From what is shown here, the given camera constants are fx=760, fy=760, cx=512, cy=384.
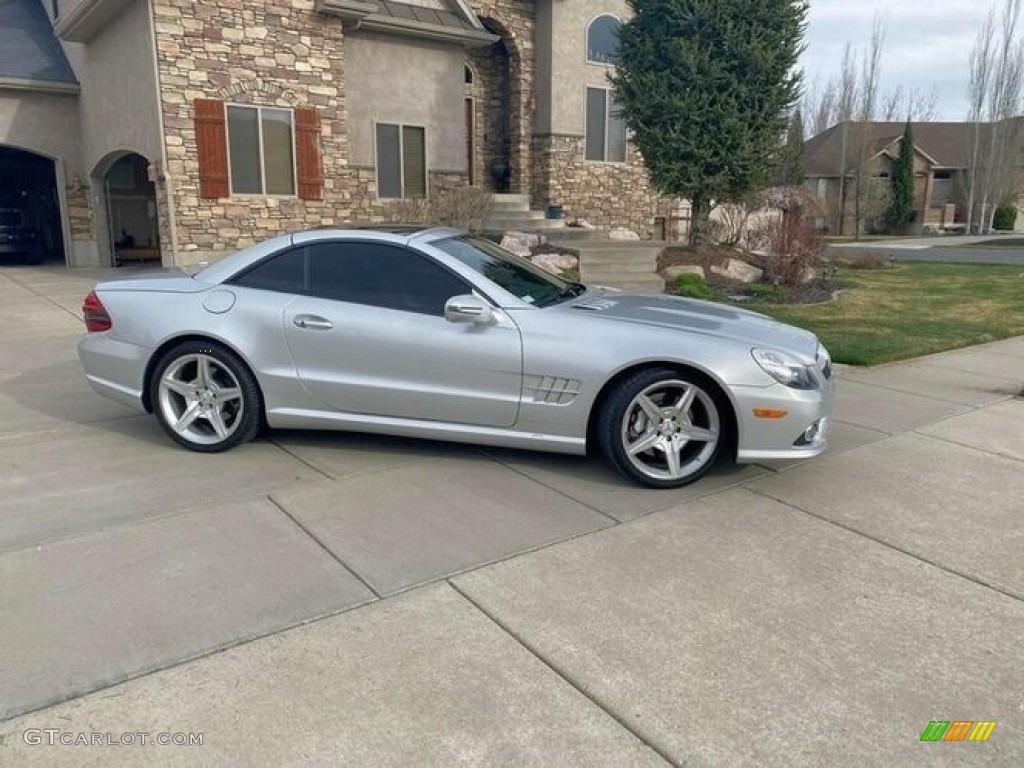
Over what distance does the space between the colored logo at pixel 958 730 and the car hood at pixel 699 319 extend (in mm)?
2231

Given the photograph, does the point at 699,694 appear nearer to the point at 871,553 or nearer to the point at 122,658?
the point at 871,553

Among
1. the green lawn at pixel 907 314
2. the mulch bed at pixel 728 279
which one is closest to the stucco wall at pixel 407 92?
the mulch bed at pixel 728 279

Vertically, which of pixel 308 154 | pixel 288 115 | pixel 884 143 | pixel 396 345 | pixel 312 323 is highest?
pixel 884 143

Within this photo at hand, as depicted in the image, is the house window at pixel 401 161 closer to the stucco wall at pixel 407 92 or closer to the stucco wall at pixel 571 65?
the stucco wall at pixel 407 92

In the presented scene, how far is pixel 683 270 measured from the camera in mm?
12969

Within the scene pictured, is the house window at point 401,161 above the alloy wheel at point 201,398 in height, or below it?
above

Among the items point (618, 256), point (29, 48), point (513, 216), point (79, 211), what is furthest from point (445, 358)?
point (29, 48)

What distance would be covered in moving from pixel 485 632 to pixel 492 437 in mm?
1714

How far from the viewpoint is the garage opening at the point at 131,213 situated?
1780cm

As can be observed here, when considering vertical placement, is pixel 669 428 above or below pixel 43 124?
below

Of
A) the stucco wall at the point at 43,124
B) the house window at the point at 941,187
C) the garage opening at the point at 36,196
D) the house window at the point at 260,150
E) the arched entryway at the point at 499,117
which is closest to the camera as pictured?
the house window at the point at 260,150

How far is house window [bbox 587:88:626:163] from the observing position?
19000mm

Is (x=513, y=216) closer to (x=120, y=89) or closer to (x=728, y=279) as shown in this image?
(x=728, y=279)

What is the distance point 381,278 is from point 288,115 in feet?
35.5
